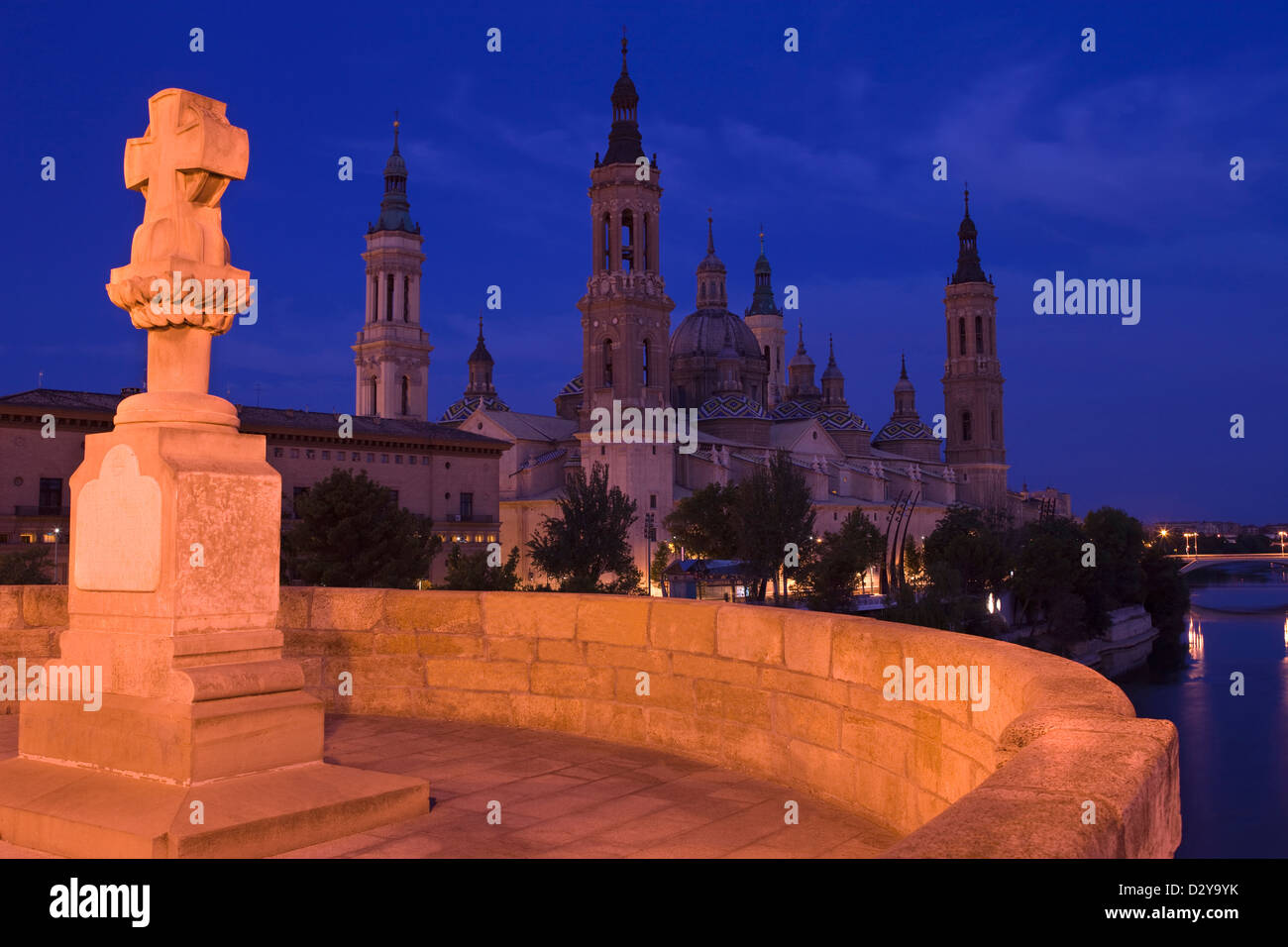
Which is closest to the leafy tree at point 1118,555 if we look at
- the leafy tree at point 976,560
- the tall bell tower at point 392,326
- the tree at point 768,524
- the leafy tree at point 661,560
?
the leafy tree at point 976,560

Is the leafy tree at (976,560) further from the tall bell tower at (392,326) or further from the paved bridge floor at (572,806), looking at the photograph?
the paved bridge floor at (572,806)

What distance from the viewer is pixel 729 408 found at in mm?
84875

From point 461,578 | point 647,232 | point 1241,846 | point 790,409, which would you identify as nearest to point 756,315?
point 790,409

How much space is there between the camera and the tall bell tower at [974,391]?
111 metres

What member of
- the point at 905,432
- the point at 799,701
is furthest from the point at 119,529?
the point at 905,432

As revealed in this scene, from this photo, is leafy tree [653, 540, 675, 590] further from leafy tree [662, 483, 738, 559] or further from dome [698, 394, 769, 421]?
dome [698, 394, 769, 421]

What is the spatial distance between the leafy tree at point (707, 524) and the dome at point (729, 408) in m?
18.5

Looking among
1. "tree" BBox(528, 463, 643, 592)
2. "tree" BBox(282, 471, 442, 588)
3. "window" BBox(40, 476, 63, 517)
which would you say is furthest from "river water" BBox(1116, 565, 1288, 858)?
"window" BBox(40, 476, 63, 517)

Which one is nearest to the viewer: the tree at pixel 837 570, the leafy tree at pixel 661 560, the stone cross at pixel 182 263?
the stone cross at pixel 182 263

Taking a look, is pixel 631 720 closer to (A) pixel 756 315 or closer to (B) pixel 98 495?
(B) pixel 98 495

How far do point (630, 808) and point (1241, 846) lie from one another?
2959cm

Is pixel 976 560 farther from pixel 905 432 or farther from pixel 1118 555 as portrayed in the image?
pixel 905 432

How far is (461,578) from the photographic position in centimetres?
4672
